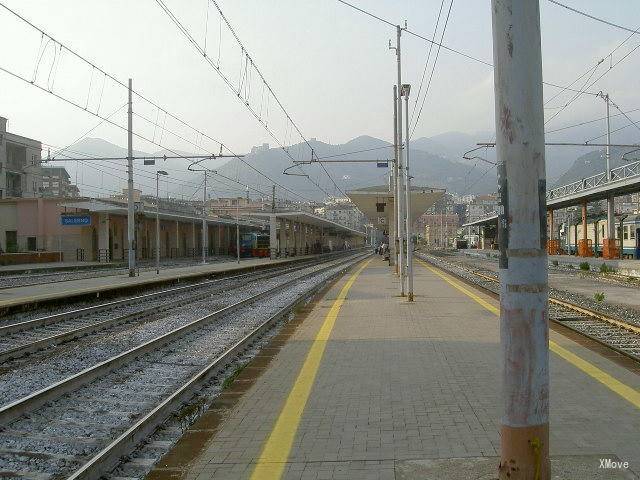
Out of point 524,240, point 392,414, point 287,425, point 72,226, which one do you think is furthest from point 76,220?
point 524,240

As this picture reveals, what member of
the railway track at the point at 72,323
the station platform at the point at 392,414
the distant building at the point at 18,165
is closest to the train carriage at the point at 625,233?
the railway track at the point at 72,323

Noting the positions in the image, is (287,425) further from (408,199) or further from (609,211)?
(609,211)

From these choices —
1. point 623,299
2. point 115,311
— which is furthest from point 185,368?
point 623,299

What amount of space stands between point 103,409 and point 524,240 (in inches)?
195

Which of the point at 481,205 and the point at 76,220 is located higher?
the point at 481,205

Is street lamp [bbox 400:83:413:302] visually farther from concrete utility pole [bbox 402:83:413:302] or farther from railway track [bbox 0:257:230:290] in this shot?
railway track [bbox 0:257:230:290]

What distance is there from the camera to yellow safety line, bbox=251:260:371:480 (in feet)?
14.9

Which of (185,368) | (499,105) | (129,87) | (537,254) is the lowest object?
(185,368)

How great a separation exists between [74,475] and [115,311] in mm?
13272

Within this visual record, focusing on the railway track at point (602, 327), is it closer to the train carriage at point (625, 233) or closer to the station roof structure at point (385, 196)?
the station roof structure at point (385, 196)

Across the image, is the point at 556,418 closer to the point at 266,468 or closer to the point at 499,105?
the point at 266,468

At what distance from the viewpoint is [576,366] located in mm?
7945

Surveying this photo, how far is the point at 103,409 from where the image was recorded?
6.85 m

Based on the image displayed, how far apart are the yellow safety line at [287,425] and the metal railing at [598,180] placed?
24.6 metres
